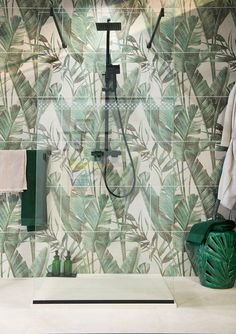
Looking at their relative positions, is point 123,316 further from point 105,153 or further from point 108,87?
point 108,87

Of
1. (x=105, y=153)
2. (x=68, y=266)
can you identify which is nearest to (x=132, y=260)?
(x=68, y=266)

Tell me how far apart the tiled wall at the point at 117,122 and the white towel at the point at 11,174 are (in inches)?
4.5

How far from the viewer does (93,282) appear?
9.43 feet

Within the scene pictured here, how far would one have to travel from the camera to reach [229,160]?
2.97 m

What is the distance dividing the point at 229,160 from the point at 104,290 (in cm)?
130

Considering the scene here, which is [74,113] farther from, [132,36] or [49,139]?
[132,36]

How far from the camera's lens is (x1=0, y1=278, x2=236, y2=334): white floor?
2.18 m

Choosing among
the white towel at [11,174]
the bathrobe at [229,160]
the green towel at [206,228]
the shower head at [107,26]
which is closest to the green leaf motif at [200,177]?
the bathrobe at [229,160]

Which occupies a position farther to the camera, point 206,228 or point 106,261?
point 106,261

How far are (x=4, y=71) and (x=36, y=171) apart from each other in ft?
2.72

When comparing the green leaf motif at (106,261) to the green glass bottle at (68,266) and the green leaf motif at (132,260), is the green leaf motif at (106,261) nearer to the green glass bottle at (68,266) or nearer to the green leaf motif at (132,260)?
the green leaf motif at (132,260)

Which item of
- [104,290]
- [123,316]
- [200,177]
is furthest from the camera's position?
[200,177]

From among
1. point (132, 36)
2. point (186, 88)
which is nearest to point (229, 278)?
point (186, 88)

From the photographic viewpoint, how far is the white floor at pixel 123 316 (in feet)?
7.14
